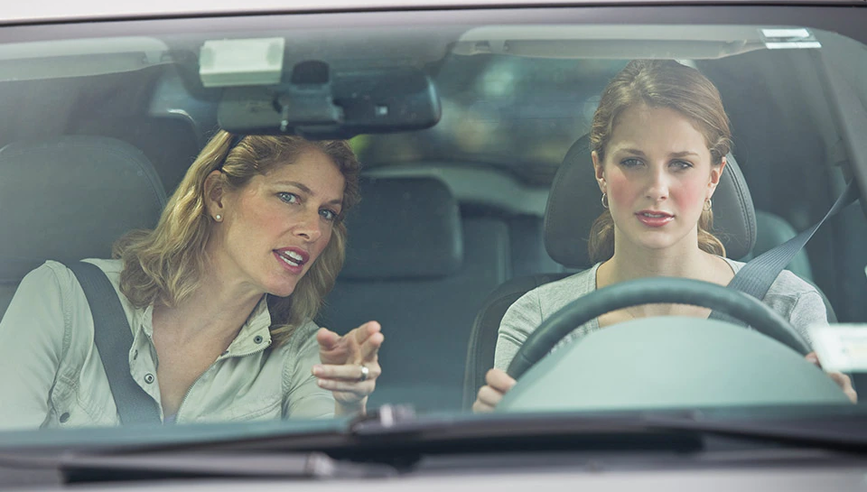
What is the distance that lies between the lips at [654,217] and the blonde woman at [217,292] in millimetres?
670

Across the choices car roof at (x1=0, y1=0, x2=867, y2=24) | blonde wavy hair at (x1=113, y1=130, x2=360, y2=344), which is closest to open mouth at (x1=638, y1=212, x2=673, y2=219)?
car roof at (x1=0, y1=0, x2=867, y2=24)

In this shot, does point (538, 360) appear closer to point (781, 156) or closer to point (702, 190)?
point (702, 190)

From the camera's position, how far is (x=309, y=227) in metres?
2.30

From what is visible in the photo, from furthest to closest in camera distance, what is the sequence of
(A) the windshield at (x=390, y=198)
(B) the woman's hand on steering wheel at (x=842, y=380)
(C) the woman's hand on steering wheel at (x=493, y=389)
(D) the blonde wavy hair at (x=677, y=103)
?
(D) the blonde wavy hair at (x=677, y=103)
(A) the windshield at (x=390, y=198)
(C) the woman's hand on steering wheel at (x=493, y=389)
(B) the woman's hand on steering wheel at (x=842, y=380)

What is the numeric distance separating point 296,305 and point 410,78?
0.63 metres

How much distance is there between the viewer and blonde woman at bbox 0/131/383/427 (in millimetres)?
2164

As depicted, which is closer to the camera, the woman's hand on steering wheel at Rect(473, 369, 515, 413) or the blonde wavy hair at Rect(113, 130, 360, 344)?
the woman's hand on steering wheel at Rect(473, 369, 515, 413)

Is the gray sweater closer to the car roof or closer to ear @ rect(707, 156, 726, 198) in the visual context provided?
ear @ rect(707, 156, 726, 198)

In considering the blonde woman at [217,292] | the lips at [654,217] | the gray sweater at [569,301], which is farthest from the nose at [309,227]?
the lips at [654,217]

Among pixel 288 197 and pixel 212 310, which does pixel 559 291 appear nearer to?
pixel 288 197

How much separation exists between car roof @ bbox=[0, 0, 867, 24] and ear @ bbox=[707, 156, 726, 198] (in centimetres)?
46

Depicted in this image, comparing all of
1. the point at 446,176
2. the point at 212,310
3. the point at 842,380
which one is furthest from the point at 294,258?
the point at 842,380

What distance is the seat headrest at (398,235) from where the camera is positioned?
2363 mm

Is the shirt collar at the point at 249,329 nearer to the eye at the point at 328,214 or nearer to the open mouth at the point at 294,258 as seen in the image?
the open mouth at the point at 294,258
